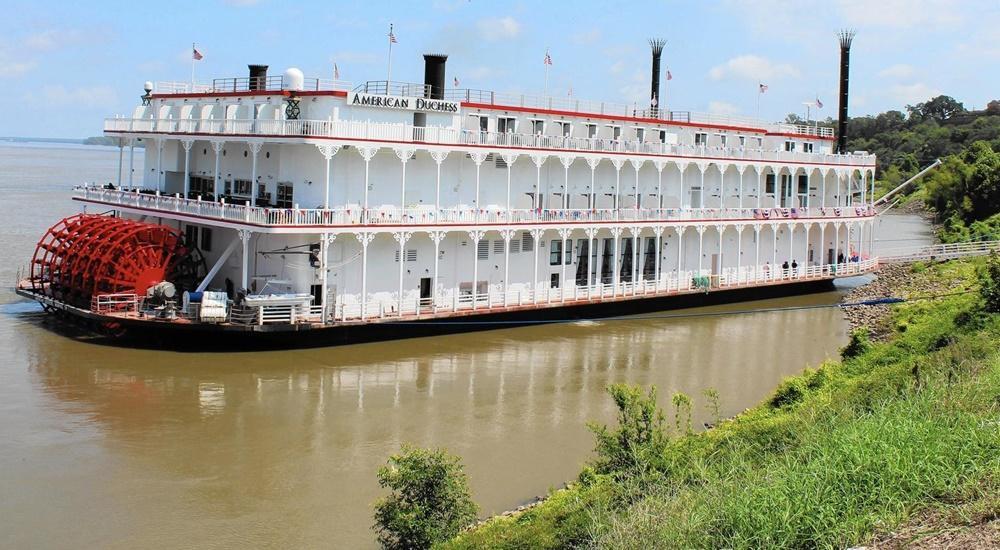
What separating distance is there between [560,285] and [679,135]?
31.2ft

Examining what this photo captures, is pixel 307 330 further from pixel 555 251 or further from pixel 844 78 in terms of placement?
pixel 844 78

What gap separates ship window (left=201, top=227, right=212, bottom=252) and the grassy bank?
19.0 metres

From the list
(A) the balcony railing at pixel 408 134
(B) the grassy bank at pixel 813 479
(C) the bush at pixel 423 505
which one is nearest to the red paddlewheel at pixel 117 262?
(A) the balcony railing at pixel 408 134

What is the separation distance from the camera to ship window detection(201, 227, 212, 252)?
3222 cm

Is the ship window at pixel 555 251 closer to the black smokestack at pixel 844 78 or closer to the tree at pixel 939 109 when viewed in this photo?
the black smokestack at pixel 844 78

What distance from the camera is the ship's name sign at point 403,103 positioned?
3017cm

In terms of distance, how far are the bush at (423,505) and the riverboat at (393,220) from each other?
573 inches

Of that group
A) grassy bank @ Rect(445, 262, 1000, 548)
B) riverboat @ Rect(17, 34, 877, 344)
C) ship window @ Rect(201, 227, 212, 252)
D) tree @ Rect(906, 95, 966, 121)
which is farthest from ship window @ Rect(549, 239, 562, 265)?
tree @ Rect(906, 95, 966, 121)

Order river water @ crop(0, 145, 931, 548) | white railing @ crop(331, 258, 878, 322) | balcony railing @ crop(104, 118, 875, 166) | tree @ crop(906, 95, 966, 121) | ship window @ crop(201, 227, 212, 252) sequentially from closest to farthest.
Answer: river water @ crop(0, 145, 931, 548)
balcony railing @ crop(104, 118, 875, 166)
white railing @ crop(331, 258, 878, 322)
ship window @ crop(201, 227, 212, 252)
tree @ crop(906, 95, 966, 121)

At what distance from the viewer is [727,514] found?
10.8 m

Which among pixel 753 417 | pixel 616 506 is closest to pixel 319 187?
pixel 753 417

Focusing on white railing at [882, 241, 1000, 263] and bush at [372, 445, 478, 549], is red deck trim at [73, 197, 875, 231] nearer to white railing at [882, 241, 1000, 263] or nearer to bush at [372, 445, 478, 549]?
white railing at [882, 241, 1000, 263]

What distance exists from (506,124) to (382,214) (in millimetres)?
7046

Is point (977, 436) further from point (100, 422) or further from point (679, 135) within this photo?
point (679, 135)
